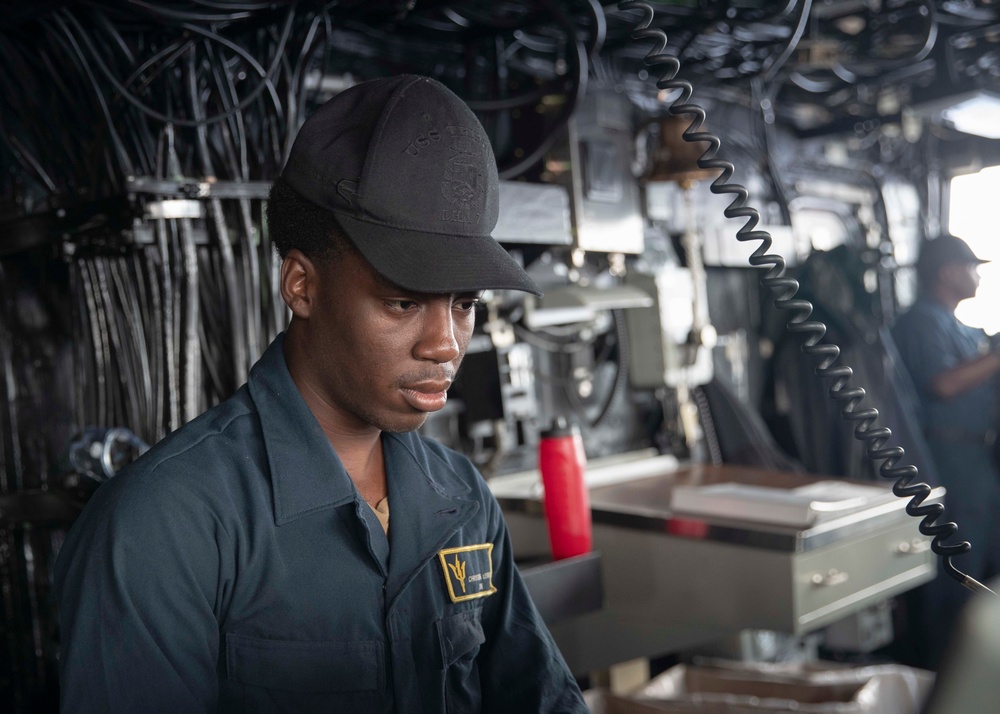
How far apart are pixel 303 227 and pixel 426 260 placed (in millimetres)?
191

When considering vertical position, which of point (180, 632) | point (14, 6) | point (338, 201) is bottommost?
point (180, 632)

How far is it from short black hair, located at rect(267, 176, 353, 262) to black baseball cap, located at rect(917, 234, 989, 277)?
3371mm

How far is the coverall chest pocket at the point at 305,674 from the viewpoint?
3.99ft

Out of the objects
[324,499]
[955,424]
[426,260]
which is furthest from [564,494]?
[955,424]

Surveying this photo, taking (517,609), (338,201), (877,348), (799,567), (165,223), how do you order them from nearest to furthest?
(338,201)
(517,609)
(165,223)
(799,567)
(877,348)

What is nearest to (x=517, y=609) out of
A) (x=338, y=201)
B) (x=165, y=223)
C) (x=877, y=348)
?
(x=338, y=201)

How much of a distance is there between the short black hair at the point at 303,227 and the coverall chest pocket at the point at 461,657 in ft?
1.73

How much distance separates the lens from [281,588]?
123 centimetres

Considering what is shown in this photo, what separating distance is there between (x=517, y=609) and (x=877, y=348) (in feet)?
9.14

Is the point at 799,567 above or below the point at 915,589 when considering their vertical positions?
above

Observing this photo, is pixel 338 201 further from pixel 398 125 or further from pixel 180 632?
pixel 180 632

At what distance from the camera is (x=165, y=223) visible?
208 cm

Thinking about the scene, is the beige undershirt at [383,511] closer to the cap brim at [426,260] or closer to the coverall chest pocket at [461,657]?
the coverall chest pocket at [461,657]

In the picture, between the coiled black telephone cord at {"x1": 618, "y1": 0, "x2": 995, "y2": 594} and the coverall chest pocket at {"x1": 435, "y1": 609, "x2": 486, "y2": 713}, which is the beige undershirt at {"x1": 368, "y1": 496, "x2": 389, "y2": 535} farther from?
the coiled black telephone cord at {"x1": 618, "y1": 0, "x2": 995, "y2": 594}
